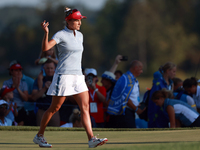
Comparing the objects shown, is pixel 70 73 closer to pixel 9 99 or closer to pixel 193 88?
pixel 9 99

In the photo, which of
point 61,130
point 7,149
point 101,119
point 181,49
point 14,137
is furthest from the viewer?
point 181,49

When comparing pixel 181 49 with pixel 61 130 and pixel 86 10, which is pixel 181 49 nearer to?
pixel 86 10

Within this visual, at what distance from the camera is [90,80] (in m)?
9.24

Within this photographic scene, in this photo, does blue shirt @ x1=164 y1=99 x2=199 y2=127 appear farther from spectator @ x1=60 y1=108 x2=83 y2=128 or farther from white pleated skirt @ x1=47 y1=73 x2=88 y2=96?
white pleated skirt @ x1=47 y1=73 x2=88 y2=96

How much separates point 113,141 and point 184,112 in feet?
8.07

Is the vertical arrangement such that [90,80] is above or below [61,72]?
below

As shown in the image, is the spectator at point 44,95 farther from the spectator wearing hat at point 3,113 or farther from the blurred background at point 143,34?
the blurred background at point 143,34

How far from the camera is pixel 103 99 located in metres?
9.00

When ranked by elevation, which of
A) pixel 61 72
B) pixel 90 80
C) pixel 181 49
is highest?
pixel 61 72

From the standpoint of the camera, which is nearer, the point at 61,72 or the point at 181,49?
the point at 61,72

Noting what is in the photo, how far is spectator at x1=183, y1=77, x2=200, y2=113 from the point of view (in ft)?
29.4

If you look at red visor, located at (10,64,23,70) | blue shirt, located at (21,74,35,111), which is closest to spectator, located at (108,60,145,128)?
blue shirt, located at (21,74,35,111)

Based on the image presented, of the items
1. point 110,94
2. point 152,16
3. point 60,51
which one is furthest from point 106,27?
point 60,51

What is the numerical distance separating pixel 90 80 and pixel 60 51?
389cm
